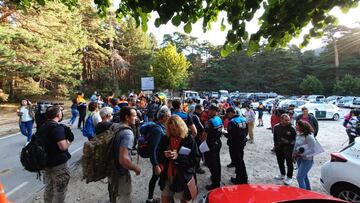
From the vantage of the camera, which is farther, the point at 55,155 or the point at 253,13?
the point at 55,155

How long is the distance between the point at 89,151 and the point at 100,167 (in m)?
0.24

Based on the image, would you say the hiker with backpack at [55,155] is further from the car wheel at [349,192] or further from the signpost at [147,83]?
the signpost at [147,83]

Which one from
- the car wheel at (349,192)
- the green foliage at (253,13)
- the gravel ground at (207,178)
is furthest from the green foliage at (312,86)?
the green foliage at (253,13)

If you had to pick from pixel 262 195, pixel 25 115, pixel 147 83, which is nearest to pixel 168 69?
pixel 147 83

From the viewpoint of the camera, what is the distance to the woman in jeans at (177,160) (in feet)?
12.9

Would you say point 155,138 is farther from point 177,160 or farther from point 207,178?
point 207,178

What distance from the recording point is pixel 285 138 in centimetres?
632

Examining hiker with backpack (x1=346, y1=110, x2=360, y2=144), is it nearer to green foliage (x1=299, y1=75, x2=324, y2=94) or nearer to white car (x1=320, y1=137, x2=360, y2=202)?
white car (x1=320, y1=137, x2=360, y2=202)

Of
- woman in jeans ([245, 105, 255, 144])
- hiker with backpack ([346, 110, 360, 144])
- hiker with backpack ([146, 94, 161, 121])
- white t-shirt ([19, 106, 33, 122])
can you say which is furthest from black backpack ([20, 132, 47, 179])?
woman in jeans ([245, 105, 255, 144])

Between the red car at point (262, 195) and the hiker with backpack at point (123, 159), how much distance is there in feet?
3.26

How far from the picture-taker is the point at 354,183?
14.8 ft

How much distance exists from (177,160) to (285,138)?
329cm

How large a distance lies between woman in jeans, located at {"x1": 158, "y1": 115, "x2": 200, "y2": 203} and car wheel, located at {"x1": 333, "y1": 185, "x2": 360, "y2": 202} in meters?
2.50

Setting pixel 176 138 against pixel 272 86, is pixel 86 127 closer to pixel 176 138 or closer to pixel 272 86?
pixel 176 138
